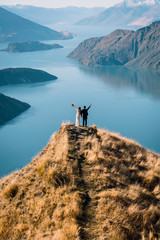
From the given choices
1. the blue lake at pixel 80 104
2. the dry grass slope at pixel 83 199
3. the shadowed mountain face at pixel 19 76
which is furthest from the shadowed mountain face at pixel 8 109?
the dry grass slope at pixel 83 199

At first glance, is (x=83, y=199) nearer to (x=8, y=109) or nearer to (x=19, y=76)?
(x=8, y=109)

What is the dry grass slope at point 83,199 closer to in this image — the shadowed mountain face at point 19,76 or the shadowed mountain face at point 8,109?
the shadowed mountain face at point 8,109

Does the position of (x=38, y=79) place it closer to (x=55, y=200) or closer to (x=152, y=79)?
(x=152, y=79)

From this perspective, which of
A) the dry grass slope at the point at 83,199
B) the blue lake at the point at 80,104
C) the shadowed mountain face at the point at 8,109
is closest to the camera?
the dry grass slope at the point at 83,199

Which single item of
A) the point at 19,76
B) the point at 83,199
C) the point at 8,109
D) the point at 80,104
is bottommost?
the point at 83,199

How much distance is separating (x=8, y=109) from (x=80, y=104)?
3794 centimetres

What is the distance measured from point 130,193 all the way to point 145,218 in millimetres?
1429

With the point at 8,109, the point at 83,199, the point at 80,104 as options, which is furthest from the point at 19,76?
the point at 83,199

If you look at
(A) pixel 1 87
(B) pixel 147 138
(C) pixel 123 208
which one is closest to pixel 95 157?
(C) pixel 123 208

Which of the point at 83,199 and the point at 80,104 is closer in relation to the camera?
the point at 83,199

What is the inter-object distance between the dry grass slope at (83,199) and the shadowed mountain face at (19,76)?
540 feet

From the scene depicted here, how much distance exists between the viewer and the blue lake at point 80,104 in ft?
260

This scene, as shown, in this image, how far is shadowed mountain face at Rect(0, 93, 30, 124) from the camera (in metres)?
101

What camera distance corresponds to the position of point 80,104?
12031 centimetres
